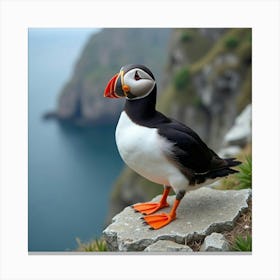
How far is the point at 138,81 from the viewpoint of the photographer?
10.1 feet

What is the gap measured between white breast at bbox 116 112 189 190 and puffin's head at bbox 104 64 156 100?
16 centimetres

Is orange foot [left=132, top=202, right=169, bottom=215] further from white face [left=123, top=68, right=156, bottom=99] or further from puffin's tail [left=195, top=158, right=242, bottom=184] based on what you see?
white face [left=123, top=68, right=156, bottom=99]

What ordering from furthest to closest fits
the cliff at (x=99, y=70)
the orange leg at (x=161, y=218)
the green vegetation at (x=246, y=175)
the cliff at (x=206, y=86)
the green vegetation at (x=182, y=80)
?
the green vegetation at (x=182, y=80) < the cliff at (x=206, y=86) < the cliff at (x=99, y=70) < the green vegetation at (x=246, y=175) < the orange leg at (x=161, y=218)

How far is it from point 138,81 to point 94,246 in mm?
1346

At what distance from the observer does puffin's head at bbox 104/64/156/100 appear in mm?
3064

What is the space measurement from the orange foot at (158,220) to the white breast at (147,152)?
301 millimetres

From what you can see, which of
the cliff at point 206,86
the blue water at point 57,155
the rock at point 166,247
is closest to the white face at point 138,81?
the rock at point 166,247

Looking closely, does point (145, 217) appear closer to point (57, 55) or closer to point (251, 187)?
point (251, 187)

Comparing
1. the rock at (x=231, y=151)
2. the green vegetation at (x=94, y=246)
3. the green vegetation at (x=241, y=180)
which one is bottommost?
the green vegetation at (x=94, y=246)

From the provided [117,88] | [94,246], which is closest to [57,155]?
[94,246]

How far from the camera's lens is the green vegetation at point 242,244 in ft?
10.8

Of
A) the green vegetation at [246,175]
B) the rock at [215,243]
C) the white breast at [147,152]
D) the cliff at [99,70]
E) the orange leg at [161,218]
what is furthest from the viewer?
the cliff at [99,70]

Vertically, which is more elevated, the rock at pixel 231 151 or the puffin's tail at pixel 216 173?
the rock at pixel 231 151

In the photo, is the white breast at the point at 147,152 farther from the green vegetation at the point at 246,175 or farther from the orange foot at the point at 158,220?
the green vegetation at the point at 246,175
